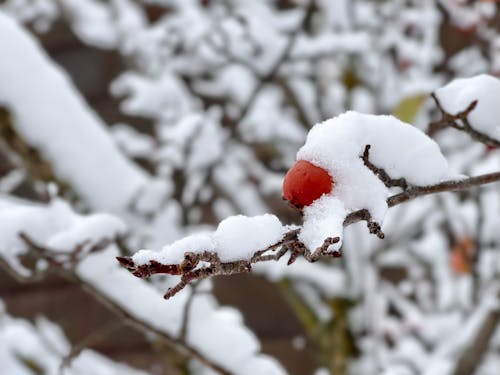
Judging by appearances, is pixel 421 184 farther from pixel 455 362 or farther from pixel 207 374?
pixel 455 362

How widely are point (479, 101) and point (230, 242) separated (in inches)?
10.2

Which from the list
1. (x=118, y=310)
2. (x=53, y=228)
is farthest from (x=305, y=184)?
(x=53, y=228)

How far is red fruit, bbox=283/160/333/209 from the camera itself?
16.3 inches

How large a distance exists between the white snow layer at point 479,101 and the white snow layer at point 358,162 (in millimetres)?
65

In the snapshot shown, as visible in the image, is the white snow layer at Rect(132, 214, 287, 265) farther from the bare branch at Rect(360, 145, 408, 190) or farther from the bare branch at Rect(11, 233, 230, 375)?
the bare branch at Rect(11, 233, 230, 375)

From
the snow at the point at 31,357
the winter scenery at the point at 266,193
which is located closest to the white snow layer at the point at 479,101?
the winter scenery at the point at 266,193

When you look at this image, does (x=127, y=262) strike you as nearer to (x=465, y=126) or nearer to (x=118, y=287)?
→ (x=465, y=126)

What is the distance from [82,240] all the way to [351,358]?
1268 mm

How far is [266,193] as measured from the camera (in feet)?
8.63

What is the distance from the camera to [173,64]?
2.60 meters

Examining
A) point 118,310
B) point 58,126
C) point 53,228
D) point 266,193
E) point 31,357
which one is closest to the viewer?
point 118,310

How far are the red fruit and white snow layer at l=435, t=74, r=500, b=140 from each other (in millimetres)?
174

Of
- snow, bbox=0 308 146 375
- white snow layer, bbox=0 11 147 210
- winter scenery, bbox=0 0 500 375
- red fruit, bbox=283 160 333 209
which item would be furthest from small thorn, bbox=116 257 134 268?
snow, bbox=0 308 146 375

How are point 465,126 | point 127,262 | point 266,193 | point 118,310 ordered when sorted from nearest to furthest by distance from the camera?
point 127,262 → point 465,126 → point 118,310 → point 266,193
